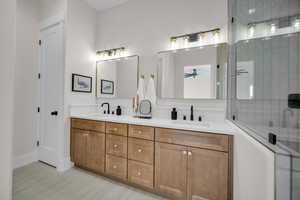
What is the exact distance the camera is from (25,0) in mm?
2672

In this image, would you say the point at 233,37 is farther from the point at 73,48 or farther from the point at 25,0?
the point at 25,0

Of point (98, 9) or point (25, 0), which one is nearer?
point (25, 0)

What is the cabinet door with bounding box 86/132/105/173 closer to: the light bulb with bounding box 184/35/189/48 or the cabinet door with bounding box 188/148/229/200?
the cabinet door with bounding box 188/148/229/200

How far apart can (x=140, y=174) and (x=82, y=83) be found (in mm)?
1923

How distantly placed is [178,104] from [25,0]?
3.35m

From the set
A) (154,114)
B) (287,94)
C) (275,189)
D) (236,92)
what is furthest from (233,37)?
(275,189)

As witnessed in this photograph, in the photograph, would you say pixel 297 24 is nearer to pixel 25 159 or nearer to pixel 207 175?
pixel 207 175

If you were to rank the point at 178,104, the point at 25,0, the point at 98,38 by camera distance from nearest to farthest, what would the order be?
the point at 178,104, the point at 25,0, the point at 98,38

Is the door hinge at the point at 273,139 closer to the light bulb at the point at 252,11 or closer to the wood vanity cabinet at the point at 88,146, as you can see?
the light bulb at the point at 252,11

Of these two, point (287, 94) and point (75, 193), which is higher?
point (287, 94)

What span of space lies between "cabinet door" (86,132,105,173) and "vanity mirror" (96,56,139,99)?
867 millimetres

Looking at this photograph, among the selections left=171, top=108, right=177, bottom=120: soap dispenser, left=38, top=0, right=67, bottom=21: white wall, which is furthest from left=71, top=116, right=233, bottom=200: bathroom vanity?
left=38, top=0, right=67, bottom=21: white wall

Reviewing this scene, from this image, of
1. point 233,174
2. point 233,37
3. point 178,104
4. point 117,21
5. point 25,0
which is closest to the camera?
point 233,174

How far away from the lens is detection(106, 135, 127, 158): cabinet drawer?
1.99 m
